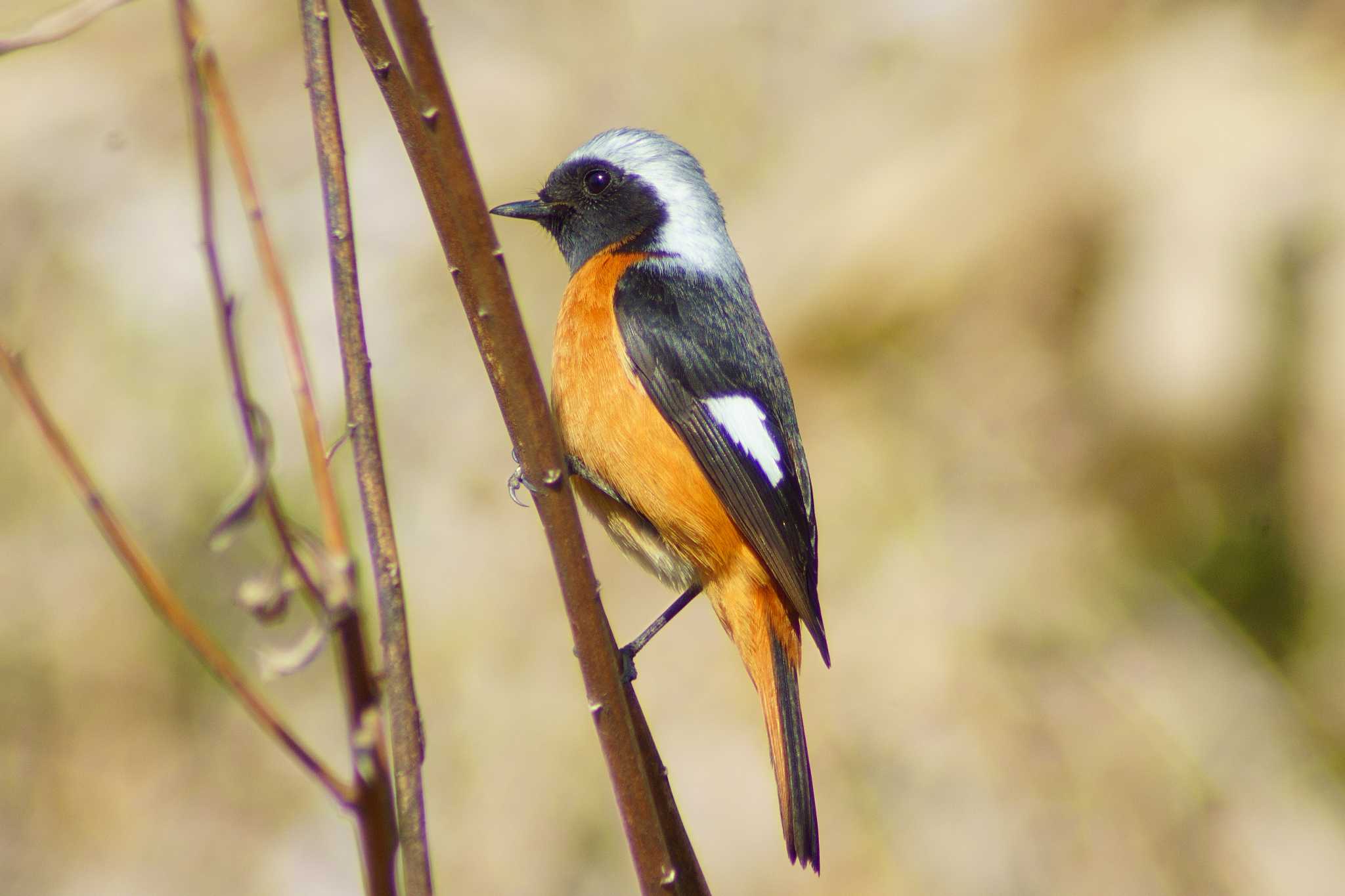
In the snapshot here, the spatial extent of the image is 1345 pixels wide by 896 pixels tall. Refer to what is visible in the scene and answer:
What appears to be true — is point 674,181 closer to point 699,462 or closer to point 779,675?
point 699,462

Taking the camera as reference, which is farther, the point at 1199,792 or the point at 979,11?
the point at 979,11

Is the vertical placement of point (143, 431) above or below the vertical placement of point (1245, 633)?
above

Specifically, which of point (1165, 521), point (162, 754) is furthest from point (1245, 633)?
point (162, 754)

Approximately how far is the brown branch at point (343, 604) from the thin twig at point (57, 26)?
0.19 metres

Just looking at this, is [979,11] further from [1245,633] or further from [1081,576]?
[1245,633]

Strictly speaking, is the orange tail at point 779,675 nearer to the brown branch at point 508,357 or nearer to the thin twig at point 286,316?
the brown branch at point 508,357

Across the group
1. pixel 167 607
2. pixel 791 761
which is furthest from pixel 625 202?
pixel 167 607

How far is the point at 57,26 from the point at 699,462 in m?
2.16

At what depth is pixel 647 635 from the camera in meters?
3.07

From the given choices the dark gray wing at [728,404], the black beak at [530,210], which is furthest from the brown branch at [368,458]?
the black beak at [530,210]

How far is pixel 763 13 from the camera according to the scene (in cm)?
755

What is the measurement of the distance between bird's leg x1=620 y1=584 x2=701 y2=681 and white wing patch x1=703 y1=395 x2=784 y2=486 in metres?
0.39

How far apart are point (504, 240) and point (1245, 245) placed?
395 centimetres

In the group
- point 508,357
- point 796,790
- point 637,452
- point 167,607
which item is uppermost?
point 167,607
